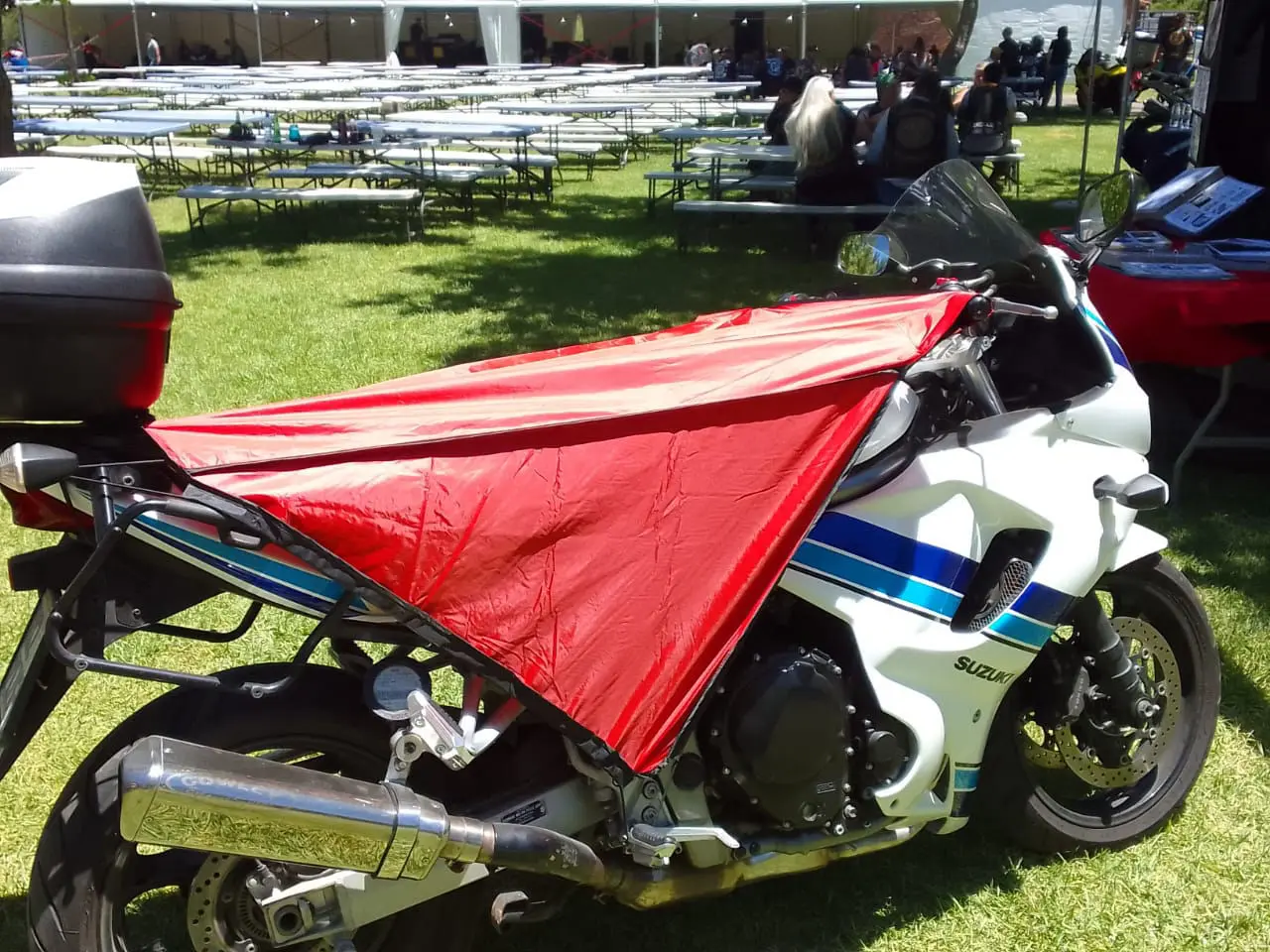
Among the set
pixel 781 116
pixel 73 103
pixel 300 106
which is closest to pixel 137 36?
pixel 73 103

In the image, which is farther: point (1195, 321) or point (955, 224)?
point (1195, 321)

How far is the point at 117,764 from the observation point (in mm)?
1965

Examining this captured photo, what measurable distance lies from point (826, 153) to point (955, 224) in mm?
7597

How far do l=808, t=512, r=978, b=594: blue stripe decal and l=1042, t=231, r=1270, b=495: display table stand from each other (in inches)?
104

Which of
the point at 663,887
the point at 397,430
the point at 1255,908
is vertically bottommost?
the point at 1255,908

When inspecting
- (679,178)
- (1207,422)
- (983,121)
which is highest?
(983,121)

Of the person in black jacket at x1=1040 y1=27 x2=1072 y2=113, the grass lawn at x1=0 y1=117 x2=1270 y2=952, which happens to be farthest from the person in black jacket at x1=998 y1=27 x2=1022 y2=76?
the grass lawn at x1=0 y1=117 x2=1270 y2=952

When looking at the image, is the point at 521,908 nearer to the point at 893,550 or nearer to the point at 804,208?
the point at 893,550

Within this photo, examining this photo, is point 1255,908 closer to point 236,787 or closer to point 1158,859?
point 1158,859

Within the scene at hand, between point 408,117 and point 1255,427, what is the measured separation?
12130 mm

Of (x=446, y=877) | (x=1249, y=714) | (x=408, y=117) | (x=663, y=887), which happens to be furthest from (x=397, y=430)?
(x=408, y=117)

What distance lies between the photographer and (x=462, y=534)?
193 cm

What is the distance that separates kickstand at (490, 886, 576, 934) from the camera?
2.30m

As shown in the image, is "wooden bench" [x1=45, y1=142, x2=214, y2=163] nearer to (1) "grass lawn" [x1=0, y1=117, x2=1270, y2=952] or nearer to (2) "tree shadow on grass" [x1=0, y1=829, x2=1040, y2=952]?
(1) "grass lawn" [x1=0, y1=117, x2=1270, y2=952]
